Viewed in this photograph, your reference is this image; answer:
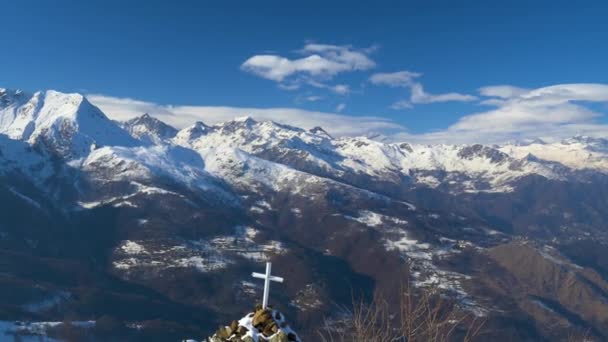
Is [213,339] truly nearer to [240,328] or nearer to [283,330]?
[240,328]

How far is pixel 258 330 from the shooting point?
1408 centimetres

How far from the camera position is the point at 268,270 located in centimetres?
1620

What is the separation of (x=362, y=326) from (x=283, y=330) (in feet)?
10.3

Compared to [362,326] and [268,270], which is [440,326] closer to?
[362,326]

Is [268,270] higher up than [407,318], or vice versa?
[268,270]

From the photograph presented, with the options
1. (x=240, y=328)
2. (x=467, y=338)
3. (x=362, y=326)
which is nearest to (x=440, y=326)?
(x=467, y=338)

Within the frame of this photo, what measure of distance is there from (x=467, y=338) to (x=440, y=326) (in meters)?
0.91

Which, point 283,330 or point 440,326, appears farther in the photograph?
point 440,326

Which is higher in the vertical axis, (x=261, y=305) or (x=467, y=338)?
(x=261, y=305)

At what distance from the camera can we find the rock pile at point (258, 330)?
45.3 feet

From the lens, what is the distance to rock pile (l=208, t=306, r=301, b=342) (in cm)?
1380

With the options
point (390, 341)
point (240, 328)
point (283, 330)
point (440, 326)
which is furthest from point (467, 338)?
point (240, 328)

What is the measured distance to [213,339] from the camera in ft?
45.8

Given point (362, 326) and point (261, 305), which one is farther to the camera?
point (362, 326)
